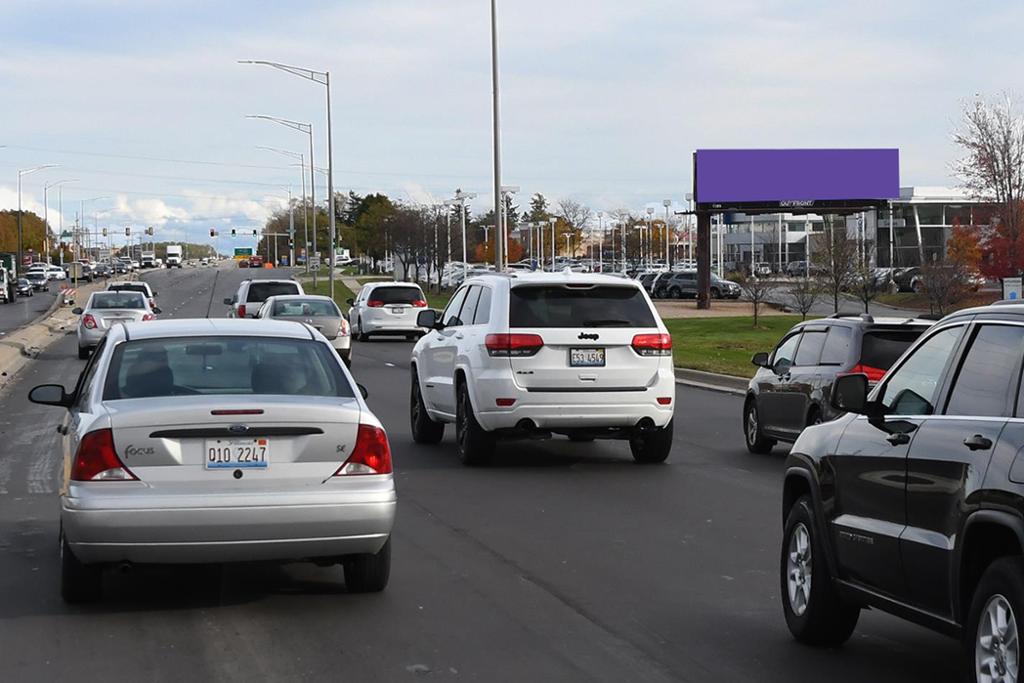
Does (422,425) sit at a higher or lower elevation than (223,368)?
lower

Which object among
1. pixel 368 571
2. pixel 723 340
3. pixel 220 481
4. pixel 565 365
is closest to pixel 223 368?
pixel 220 481

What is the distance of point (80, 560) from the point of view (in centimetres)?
821

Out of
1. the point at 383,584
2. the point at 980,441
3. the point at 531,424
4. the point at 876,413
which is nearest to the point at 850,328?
the point at 531,424

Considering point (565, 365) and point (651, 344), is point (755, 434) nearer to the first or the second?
point (651, 344)

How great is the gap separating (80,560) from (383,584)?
175 cm

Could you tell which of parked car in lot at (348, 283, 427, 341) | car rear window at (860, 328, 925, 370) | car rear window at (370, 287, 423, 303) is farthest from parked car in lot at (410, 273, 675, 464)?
car rear window at (370, 287, 423, 303)

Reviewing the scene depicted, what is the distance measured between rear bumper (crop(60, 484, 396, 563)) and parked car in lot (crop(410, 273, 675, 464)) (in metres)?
6.72

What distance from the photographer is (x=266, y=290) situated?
39.8 metres

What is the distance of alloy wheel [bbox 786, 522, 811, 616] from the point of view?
24.8ft

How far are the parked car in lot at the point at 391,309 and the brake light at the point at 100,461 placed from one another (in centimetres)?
3548

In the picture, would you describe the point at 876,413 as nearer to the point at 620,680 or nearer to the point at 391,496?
the point at 620,680

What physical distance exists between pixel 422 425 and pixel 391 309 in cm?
2651

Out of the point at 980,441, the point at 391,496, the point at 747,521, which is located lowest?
the point at 747,521

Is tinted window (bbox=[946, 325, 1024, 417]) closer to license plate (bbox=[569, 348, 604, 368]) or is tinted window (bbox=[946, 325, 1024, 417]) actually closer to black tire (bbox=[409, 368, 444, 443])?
license plate (bbox=[569, 348, 604, 368])
